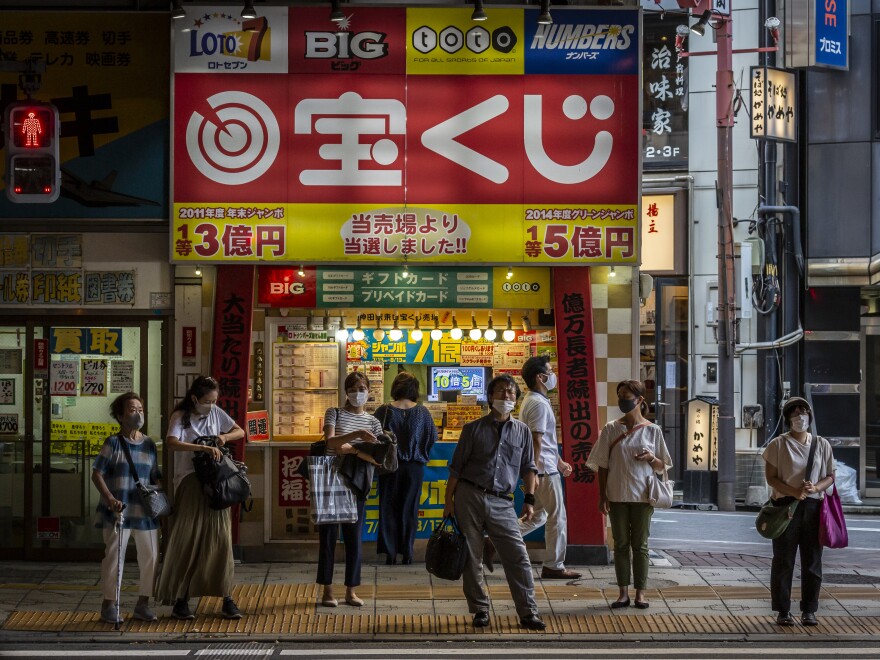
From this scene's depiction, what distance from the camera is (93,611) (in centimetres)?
977

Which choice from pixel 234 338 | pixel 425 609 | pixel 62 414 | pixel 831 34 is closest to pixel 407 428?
pixel 234 338

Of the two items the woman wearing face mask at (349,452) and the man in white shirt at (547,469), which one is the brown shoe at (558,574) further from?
the woman wearing face mask at (349,452)

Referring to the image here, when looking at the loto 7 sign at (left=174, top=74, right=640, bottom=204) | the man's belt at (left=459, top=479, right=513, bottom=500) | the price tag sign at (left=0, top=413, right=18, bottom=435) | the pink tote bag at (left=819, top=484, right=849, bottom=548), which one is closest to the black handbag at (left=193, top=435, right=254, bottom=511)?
the man's belt at (left=459, top=479, right=513, bottom=500)

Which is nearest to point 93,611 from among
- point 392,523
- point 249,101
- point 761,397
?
point 392,523

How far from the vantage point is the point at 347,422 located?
9.99m

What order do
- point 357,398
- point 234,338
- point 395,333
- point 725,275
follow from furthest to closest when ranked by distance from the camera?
point 725,275, point 395,333, point 234,338, point 357,398

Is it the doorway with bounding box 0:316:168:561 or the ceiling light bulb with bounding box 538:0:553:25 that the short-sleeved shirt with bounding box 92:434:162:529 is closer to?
the doorway with bounding box 0:316:168:561

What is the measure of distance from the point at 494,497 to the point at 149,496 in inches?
111

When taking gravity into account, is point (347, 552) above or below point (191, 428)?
below

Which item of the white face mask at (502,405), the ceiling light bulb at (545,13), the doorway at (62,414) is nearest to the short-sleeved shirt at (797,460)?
the white face mask at (502,405)

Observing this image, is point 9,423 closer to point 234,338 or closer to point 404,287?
point 234,338

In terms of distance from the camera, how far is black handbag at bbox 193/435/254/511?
9.39 m

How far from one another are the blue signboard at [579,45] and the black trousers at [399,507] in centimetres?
427

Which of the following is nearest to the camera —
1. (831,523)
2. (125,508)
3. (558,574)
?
(831,523)
